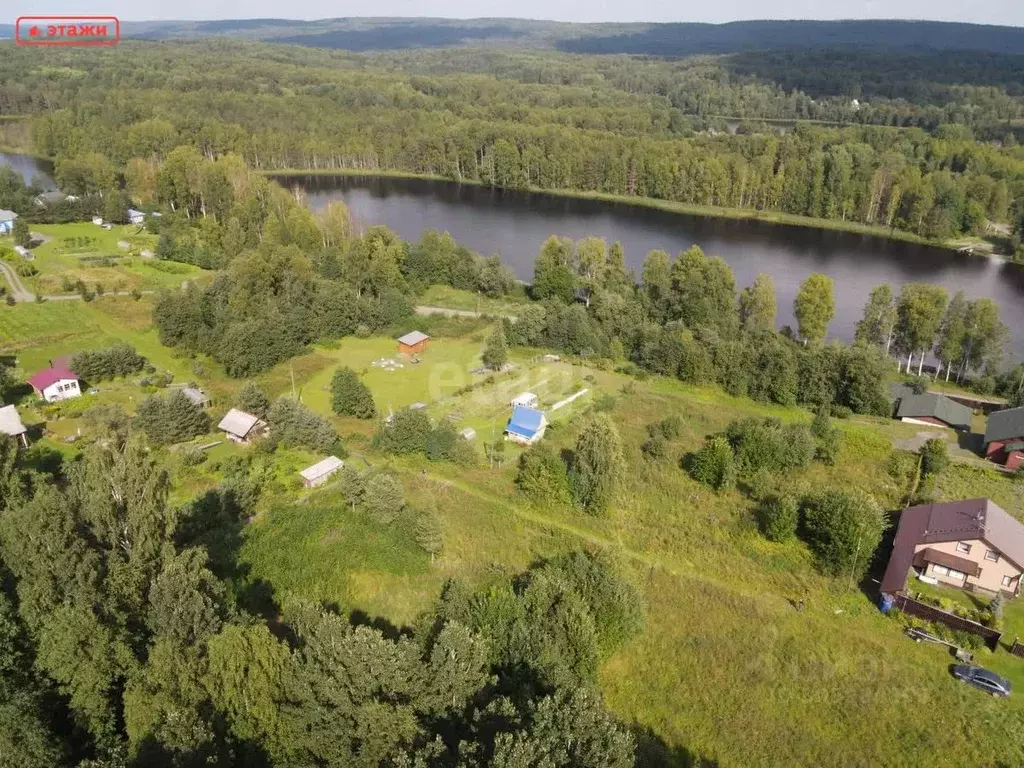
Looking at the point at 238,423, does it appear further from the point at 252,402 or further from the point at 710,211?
the point at 710,211

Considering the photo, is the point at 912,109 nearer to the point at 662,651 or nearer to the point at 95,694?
the point at 662,651

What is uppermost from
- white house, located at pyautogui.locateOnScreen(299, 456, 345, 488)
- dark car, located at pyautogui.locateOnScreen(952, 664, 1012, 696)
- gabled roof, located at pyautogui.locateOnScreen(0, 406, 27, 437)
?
gabled roof, located at pyautogui.locateOnScreen(0, 406, 27, 437)

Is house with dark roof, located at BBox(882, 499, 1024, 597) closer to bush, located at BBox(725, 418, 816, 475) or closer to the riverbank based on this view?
bush, located at BBox(725, 418, 816, 475)

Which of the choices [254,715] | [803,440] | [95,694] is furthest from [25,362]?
[803,440]

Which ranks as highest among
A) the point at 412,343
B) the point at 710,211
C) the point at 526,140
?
the point at 526,140

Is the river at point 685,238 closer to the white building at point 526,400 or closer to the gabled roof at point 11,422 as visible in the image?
the white building at point 526,400

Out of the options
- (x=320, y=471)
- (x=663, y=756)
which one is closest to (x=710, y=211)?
(x=320, y=471)

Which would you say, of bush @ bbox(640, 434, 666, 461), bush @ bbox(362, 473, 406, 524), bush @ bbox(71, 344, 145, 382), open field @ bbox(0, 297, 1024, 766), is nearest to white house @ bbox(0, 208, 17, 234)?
bush @ bbox(71, 344, 145, 382)
